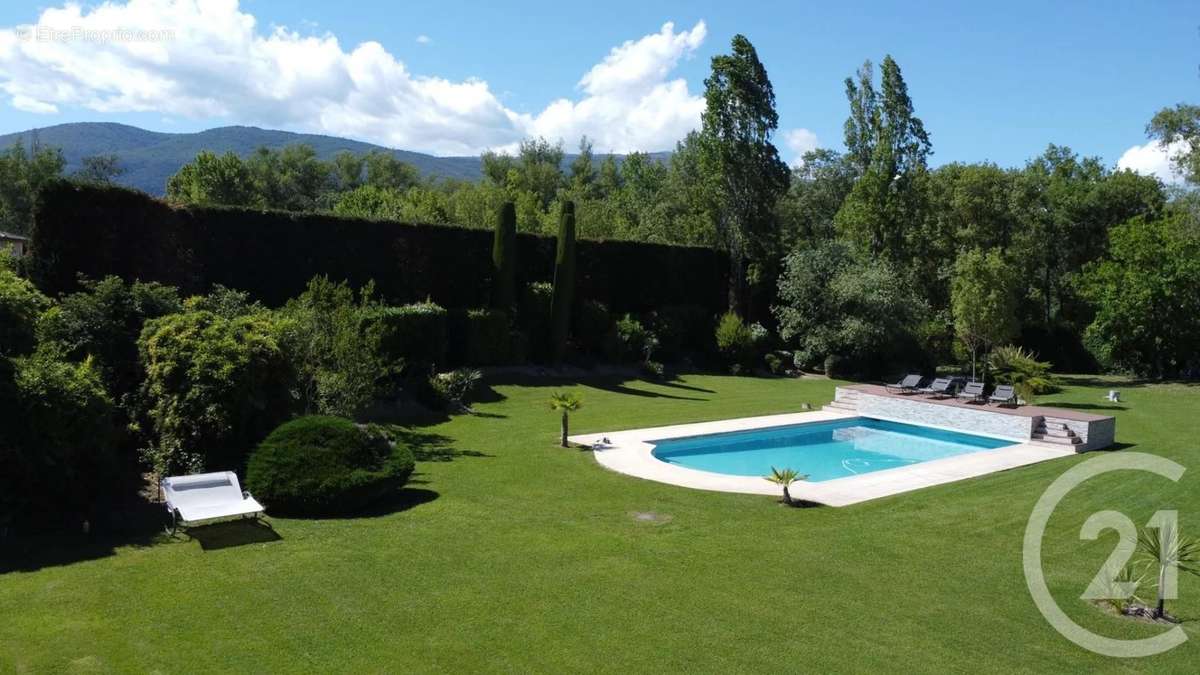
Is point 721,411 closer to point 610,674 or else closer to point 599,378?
point 599,378

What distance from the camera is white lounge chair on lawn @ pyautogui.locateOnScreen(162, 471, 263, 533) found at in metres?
10.1

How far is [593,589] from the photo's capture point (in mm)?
8555

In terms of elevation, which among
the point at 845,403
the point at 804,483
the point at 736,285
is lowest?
the point at 804,483

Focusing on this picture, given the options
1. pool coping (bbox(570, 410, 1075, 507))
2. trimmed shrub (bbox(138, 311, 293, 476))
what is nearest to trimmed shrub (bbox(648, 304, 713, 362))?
pool coping (bbox(570, 410, 1075, 507))

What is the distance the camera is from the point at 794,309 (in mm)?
33938

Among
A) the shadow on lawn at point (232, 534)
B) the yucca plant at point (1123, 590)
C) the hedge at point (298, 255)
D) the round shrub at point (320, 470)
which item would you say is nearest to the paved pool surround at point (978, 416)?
the yucca plant at point (1123, 590)

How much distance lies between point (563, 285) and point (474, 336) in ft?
15.0

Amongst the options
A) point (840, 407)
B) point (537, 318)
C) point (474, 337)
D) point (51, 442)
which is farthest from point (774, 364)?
point (51, 442)

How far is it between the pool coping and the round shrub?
4709 millimetres

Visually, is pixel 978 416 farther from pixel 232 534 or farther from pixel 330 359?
pixel 232 534

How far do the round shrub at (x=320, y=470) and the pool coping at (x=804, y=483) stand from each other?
471 cm

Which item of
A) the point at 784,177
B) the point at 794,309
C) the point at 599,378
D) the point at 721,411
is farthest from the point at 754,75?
the point at 721,411

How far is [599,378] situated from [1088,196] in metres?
28.5

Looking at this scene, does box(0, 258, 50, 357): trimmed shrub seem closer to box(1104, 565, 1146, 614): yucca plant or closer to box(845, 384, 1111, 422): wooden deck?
box(1104, 565, 1146, 614): yucca plant
